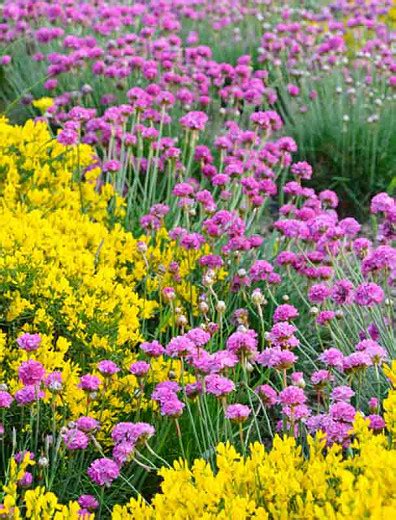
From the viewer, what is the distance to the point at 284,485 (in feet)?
5.86

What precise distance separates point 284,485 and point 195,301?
154 cm

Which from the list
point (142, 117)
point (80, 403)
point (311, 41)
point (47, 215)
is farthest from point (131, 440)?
point (311, 41)

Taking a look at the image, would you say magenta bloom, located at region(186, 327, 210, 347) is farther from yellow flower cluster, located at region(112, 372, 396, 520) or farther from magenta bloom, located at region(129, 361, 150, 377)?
yellow flower cluster, located at region(112, 372, 396, 520)

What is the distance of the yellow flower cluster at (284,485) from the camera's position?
1684 mm

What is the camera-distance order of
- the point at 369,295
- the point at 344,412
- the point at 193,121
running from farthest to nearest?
the point at 193,121 → the point at 369,295 → the point at 344,412

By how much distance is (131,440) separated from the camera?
7.00 ft

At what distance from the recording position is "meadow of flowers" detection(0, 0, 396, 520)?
192 cm

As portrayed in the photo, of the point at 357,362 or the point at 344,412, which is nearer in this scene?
the point at 344,412

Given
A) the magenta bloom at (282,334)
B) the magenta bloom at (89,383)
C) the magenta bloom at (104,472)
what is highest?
the magenta bloom at (282,334)

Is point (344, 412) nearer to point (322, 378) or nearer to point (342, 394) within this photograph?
point (342, 394)

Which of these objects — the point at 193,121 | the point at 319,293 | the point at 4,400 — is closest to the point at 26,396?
the point at 4,400

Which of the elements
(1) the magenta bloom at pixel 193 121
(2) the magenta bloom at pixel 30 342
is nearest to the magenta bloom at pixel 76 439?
(2) the magenta bloom at pixel 30 342

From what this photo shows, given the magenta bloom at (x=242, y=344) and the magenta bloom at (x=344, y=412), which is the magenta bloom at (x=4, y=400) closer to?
the magenta bloom at (x=242, y=344)

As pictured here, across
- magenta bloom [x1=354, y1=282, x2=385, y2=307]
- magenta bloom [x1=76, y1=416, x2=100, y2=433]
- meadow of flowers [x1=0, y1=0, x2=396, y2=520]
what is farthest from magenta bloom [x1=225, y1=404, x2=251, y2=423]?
magenta bloom [x1=354, y1=282, x2=385, y2=307]
